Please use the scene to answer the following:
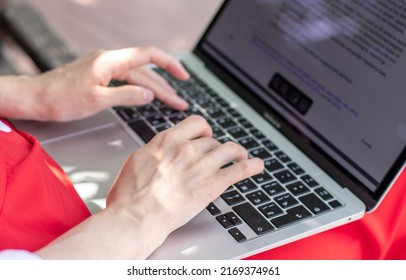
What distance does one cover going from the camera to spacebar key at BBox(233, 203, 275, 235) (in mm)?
905

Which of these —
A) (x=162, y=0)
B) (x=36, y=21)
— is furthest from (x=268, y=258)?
(x=162, y=0)

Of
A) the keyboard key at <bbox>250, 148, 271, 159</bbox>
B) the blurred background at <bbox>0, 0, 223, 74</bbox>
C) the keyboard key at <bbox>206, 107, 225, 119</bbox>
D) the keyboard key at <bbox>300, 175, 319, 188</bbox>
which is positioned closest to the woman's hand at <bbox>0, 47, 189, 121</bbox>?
the keyboard key at <bbox>206, 107, 225, 119</bbox>

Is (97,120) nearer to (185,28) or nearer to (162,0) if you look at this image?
(185,28)

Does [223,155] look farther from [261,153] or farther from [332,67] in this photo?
[332,67]

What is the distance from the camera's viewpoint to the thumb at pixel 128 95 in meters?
1.09

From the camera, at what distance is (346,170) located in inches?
40.3

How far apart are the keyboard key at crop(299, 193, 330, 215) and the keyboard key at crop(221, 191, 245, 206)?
0.32ft

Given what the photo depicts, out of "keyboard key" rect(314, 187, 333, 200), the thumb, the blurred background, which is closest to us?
"keyboard key" rect(314, 187, 333, 200)

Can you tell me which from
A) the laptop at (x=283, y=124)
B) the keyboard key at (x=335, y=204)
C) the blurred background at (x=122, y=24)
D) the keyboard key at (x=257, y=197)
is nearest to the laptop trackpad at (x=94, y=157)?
the laptop at (x=283, y=124)

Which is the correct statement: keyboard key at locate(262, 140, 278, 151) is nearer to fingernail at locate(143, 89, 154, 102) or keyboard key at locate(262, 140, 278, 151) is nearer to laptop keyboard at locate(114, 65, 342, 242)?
laptop keyboard at locate(114, 65, 342, 242)

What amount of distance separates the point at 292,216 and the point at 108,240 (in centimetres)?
29

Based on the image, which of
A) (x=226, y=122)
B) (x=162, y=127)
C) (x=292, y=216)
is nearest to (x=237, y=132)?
(x=226, y=122)
